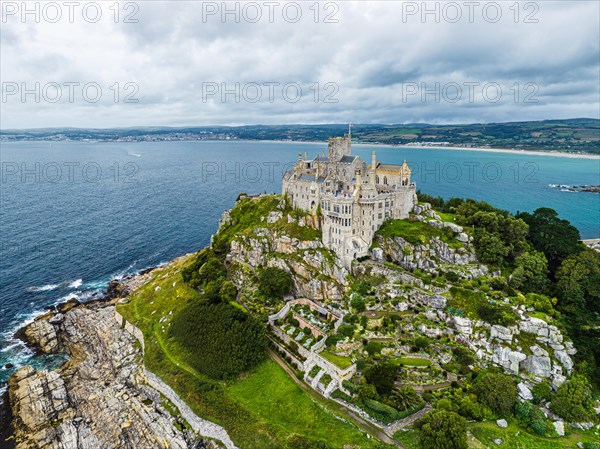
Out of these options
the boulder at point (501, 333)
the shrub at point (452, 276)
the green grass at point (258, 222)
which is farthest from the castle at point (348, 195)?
the boulder at point (501, 333)

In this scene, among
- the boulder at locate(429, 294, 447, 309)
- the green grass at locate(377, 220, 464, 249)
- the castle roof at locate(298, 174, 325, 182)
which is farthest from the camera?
the castle roof at locate(298, 174, 325, 182)

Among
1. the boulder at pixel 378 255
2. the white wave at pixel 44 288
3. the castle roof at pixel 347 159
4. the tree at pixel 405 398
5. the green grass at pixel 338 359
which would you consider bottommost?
the tree at pixel 405 398

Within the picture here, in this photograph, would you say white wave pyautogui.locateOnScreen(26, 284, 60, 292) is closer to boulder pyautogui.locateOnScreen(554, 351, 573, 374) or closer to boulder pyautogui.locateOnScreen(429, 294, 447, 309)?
boulder pyautogui.locateOnScreen(429, 294, 447, 309)

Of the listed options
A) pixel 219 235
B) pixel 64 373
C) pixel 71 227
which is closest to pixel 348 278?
pixel 219 235

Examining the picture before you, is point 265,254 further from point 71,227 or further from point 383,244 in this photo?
point 71,227

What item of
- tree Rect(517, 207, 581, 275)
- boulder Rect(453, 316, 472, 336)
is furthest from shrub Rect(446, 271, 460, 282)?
tree Rect(517, 207, 581, 275)

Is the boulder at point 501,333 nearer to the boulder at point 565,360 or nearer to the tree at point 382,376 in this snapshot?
the boulder at point 565,360

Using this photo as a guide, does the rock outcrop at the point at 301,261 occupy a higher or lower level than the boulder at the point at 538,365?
higher
